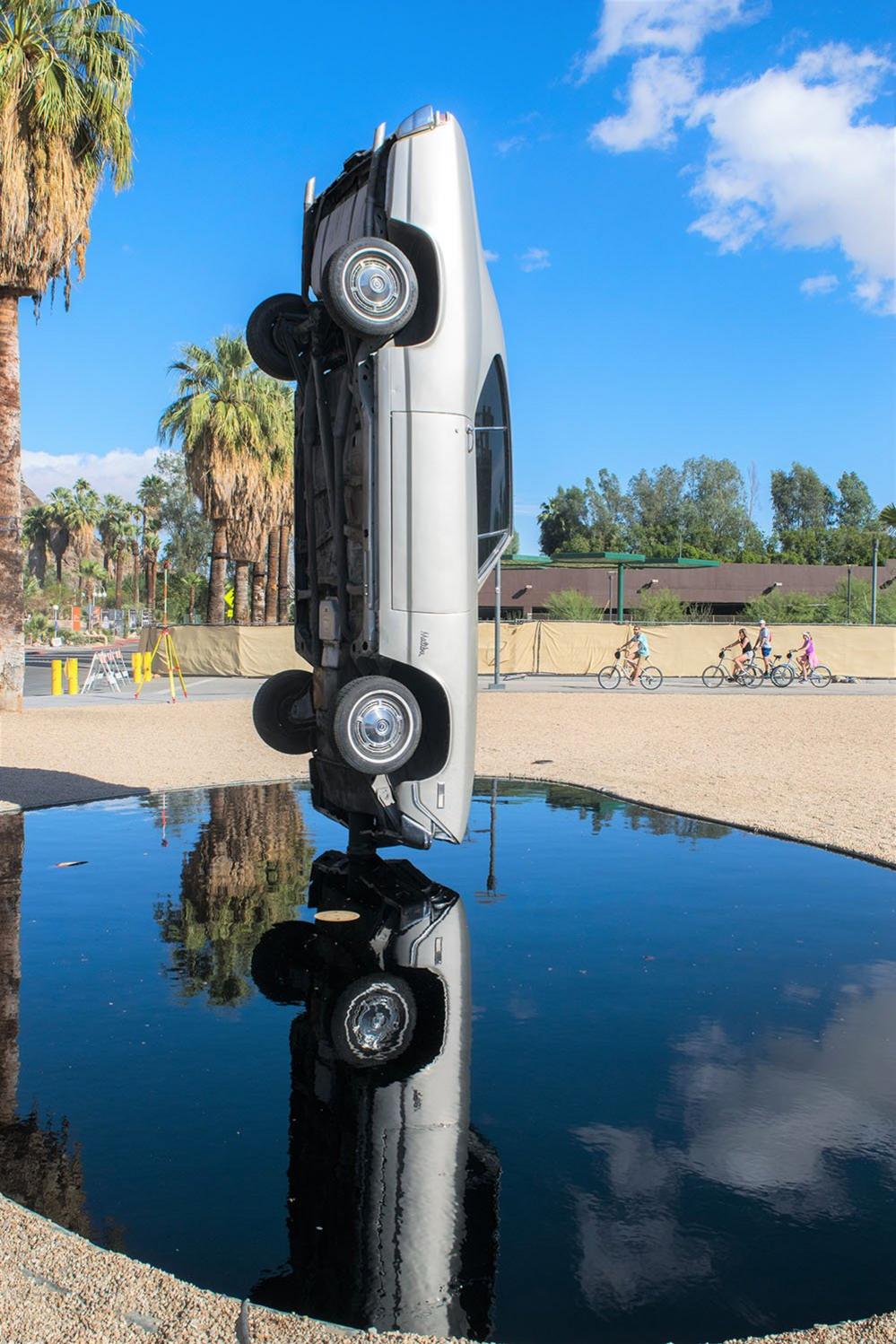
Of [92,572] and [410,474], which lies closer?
[410,474]

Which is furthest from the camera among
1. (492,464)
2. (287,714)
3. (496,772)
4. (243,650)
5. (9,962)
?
(243,650)

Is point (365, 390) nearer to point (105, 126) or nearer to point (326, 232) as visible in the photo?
point (326, 232)

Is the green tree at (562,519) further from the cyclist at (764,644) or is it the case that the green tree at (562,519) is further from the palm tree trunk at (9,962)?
the palm tree trunk at (9,962)

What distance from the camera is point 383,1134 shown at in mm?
3268

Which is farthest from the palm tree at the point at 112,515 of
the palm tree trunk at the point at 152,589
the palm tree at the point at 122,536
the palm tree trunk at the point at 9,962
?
the palm tree trunk at the point at 9,962

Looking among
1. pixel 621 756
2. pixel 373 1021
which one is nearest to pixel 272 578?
pixel 621 756

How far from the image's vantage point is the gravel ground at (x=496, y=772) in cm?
245

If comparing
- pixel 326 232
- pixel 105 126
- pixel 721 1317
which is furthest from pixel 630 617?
pixel 721 1317

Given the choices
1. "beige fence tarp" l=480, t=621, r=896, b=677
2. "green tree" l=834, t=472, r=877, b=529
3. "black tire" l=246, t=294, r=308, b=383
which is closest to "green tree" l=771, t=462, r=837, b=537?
"green tree" l=834, t=472, r=877, b=529

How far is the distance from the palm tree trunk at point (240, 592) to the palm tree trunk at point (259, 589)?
181 centimetres

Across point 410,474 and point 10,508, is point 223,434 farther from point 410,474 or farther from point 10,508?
point 410,474

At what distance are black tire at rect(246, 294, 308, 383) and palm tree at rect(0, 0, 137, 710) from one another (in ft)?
42.7

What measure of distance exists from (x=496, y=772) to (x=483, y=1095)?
25.8 feet

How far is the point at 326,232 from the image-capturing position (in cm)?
642
